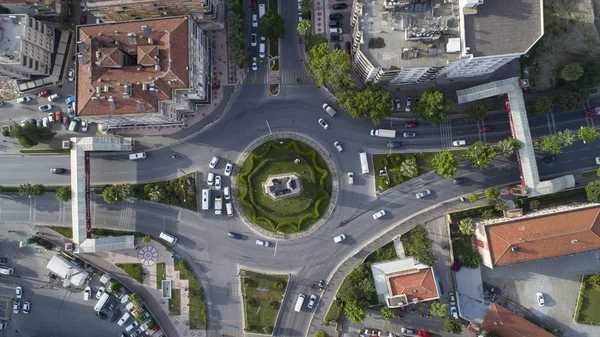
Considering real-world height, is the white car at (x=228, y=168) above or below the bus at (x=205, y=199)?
above

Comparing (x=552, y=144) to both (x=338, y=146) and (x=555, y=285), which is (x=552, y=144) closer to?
(x=555, y=285)

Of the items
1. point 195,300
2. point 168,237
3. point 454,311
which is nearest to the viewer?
point 454,311

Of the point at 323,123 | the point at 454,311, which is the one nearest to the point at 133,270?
the point at 323,123

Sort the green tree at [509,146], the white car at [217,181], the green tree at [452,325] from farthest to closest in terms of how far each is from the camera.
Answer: the white car at [217,181] < the green tree at [452,325] < the green tree at [509,146]

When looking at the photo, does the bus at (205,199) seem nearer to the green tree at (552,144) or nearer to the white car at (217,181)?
the white car at (217,181)

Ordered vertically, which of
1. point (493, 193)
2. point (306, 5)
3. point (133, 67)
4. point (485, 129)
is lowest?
point (493, 193)

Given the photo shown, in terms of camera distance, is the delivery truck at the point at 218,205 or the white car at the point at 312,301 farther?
the delivery truck at the point at 218,205

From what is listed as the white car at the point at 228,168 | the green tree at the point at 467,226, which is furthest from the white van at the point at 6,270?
the green tree at the point at 467,226
